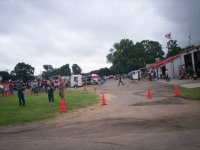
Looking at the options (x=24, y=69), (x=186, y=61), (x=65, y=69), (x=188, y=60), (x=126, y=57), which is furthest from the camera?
(x=65, y=69)

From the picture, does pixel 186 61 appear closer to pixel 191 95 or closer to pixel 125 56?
pixel 191 95

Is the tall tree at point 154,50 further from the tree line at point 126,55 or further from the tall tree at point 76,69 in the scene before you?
the tall tree at point 76,69

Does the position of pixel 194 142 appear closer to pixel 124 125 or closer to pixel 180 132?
pixel 180 132

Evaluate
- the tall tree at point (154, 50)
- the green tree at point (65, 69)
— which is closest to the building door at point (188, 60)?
the tall tree at point (154, 50)

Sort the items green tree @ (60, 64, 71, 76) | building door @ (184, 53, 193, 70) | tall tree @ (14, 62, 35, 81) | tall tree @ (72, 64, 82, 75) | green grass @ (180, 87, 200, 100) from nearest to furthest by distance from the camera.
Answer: green grass @ (180, 87, 200, 100) → building door @ (184, 53, 193, 70) → tall tree @ (14, 62, 35, 81) → green tree @ (60, 64, 71, 76) → tall tree @ (72, 64, 82, 75)

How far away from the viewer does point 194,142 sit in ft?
19.2

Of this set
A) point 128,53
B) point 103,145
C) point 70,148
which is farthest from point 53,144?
point 128,53

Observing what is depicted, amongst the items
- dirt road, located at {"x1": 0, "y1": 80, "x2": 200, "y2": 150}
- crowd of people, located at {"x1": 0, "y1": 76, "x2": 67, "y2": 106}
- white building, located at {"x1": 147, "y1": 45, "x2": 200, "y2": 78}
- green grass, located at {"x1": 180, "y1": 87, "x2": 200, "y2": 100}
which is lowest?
dirt road, located at {"x1": 0, "y1": 80, "x2": 200, "y2": 150}

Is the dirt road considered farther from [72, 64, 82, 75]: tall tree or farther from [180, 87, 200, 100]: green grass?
[72, 64, 82, 75]: tall tree

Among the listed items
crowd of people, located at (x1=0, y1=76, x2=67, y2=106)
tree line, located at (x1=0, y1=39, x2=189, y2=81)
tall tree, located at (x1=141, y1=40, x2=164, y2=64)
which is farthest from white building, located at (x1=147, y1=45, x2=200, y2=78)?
tall tree, located at (x1=141, y1=40, x2=164, y2=64)

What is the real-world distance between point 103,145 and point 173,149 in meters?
Answer: 1.83

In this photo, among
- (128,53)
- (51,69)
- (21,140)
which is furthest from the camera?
(51,69)

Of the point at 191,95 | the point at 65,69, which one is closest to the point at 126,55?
the point at 65,69

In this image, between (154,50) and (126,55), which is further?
(154,50)
